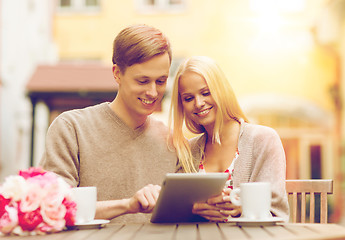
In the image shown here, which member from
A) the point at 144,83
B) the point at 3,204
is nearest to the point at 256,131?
the point at 144,83

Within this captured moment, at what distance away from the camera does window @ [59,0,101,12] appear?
17.2 metres

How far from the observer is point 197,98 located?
3.26 m

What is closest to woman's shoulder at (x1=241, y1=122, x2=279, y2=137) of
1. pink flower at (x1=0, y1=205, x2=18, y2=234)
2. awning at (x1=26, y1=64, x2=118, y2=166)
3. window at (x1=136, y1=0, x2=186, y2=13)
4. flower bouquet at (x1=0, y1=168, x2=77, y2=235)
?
flower bouquet at (x1=0, y1=168, x2=77, y2=235)

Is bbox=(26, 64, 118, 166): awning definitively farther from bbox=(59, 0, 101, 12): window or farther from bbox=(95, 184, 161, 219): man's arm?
bbox=(95, 184, 161, 219): man's arm

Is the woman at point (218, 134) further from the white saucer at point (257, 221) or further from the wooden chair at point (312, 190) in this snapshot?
the white saucer at point (257, 221)

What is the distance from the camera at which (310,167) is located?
16031 millimetres

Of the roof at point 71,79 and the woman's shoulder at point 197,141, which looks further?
the roof at point 71,79

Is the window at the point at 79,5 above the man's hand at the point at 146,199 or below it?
above

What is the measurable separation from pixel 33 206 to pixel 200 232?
0.62 meters

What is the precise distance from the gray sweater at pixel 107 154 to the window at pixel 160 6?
13818 mm

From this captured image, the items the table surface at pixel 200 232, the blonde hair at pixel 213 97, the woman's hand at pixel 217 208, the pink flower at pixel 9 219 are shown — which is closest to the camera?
the table surface at pixel 200 232

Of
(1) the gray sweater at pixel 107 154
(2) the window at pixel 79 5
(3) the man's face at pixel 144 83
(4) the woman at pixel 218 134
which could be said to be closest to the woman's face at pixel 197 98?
(4) the woman at pixel 218 134

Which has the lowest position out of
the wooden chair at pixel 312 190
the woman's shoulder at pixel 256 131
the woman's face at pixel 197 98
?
the wooden chair at pixel 312 190

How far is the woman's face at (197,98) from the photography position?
129 inches
